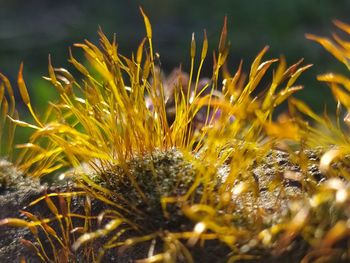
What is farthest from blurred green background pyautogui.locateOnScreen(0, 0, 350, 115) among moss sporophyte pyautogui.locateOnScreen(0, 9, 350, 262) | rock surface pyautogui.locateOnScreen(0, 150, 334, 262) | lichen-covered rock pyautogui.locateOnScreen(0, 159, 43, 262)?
moss sporophyte pyautogui.locateOnScreen(0, 9, 350, 262)

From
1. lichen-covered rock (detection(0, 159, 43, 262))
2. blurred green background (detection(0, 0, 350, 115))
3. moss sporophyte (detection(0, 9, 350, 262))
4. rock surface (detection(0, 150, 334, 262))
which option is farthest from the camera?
blurred green background (detection(0, 0, 350, 115))

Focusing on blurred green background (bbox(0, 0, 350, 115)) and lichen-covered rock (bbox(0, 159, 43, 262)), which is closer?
lichen-covered rock (bbox(0, 159, 43, 262))

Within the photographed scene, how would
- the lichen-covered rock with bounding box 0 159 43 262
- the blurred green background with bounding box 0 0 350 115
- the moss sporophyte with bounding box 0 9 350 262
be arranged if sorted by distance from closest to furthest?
the moss sporophyte with bounding box 0 9 350 262
the lichen-covered rock with bounding box 0 159 43 262
the blurred green background with bounding box 0 0 350 115

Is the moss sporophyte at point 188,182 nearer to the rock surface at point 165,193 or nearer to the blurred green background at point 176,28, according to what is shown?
the rock surface at point 165,193

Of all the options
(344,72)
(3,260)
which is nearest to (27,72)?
(344,72)

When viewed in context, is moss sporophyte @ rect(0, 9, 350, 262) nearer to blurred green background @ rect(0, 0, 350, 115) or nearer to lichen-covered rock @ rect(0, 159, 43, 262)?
lichen-covered rock @ rect(0, 159, 43, 262)

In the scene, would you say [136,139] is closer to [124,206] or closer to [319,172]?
[124,206]
